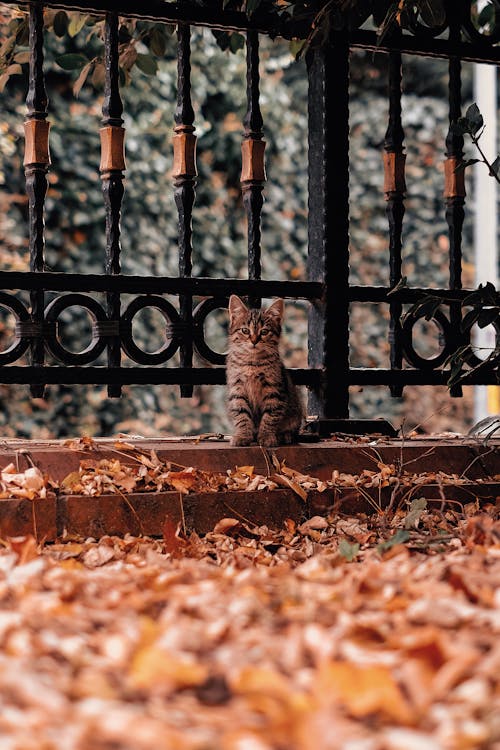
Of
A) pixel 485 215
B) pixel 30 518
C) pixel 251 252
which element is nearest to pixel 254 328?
pixel 251 252

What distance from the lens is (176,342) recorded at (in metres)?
2.98

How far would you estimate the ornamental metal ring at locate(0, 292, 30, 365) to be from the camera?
2764 mm

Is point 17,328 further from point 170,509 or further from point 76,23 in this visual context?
point 76,23

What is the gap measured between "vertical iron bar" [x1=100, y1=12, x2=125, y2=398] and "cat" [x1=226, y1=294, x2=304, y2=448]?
0.39 metres

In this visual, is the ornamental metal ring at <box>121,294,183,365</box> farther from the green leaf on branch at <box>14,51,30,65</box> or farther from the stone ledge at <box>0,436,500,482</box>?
the green leaf on branch at <box>14,51,30,65</box>

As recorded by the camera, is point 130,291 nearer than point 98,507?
No

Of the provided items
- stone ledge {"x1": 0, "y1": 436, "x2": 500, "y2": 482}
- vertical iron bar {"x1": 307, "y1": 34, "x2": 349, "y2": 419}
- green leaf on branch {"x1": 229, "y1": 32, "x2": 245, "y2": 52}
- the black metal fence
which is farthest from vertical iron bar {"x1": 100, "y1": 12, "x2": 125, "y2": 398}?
green leaf on branch {"x1": 229, "y1": 32, "x2": 245, "y2": 52}

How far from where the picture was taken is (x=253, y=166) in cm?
315

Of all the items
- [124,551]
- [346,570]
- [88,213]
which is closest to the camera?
[346,570]

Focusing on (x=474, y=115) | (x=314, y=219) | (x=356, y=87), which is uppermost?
(x=356, y=87)

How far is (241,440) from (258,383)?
28cm

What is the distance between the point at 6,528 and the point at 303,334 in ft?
14.9

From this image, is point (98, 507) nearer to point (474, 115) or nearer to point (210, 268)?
point (474, 115)

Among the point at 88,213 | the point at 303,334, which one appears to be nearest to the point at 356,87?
the point at 303,334
